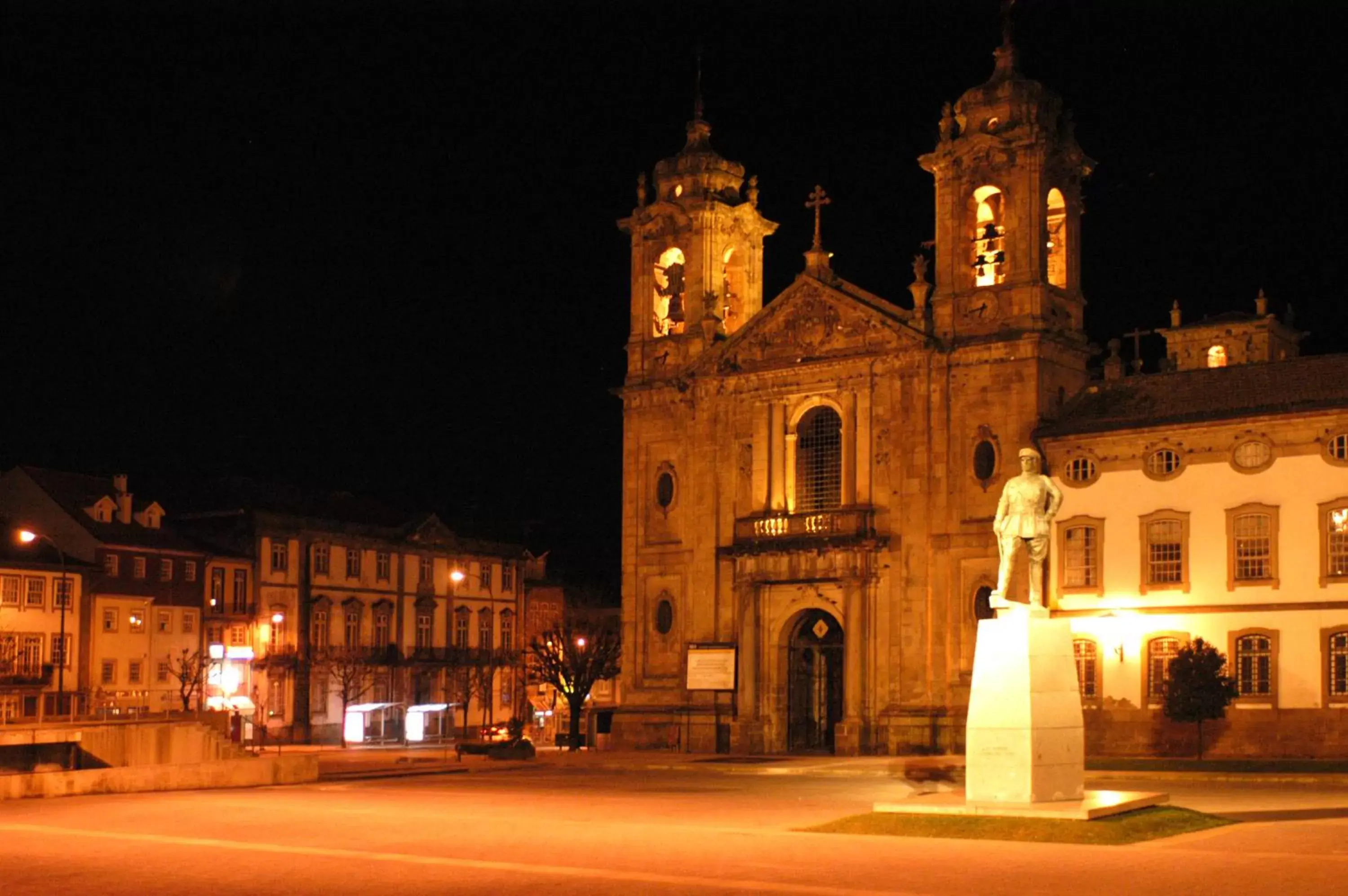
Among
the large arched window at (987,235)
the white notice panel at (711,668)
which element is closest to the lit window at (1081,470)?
the large arched window at (987,235)

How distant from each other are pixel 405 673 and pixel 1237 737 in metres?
47.8

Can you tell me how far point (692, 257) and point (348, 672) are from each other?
30.8 meters

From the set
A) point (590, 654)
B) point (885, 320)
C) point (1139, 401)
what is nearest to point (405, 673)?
point (590, 654)

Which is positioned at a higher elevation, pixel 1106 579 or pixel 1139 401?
pixel 1139 401

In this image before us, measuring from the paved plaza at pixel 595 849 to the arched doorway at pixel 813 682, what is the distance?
67.3 ft

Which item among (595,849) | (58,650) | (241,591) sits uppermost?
(241,591)

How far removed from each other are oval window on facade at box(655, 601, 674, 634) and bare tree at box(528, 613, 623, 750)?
2258mm

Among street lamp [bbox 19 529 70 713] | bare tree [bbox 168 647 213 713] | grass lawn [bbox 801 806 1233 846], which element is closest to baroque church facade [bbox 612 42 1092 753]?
street lamp [bbox 19 529 70 713]

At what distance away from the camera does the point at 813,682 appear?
57.2 m

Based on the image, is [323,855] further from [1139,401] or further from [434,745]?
[434,745]

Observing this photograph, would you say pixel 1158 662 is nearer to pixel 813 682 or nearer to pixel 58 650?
pixel 813 682

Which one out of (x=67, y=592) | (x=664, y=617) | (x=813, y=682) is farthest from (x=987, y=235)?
(x=67, y=592)

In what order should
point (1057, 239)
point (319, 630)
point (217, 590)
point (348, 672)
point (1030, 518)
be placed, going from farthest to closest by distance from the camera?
1. point (319, 630)
2. point (348, 672)
3. point (217, 590)
4. point (1057, 239)
5. point (1030, 518)

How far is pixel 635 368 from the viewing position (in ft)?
203
